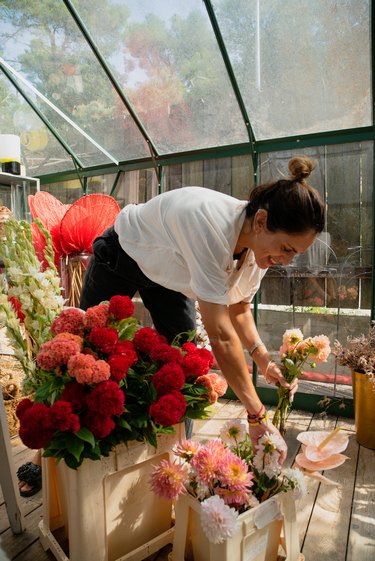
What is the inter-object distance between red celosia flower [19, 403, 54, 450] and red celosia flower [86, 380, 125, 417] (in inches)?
3.7

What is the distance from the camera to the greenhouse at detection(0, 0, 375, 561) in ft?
3.57

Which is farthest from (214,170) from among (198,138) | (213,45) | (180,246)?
(180,246)

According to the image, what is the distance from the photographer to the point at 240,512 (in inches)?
42.2

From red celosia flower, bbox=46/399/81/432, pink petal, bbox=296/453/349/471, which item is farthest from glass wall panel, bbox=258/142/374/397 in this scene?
red celosia flower, bbox=46/399/81/432

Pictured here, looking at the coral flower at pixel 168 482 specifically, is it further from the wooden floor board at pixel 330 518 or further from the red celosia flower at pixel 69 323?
the red celosia flower at pixel 69 323

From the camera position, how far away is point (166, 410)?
0.98 metres

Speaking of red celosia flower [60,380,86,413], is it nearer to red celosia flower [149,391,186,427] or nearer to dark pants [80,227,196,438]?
red celosia flower [149,391,186,427]

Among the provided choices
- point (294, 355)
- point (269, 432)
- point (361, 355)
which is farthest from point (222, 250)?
point (361, 355)

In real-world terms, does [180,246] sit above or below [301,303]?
above

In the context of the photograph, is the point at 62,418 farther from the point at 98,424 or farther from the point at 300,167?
the point at 300,167

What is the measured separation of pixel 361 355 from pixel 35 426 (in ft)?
6.23

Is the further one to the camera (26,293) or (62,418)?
(26,293)

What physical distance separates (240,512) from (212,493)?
0.09 meters

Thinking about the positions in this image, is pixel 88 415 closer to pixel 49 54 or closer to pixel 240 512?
pixel 240 512
